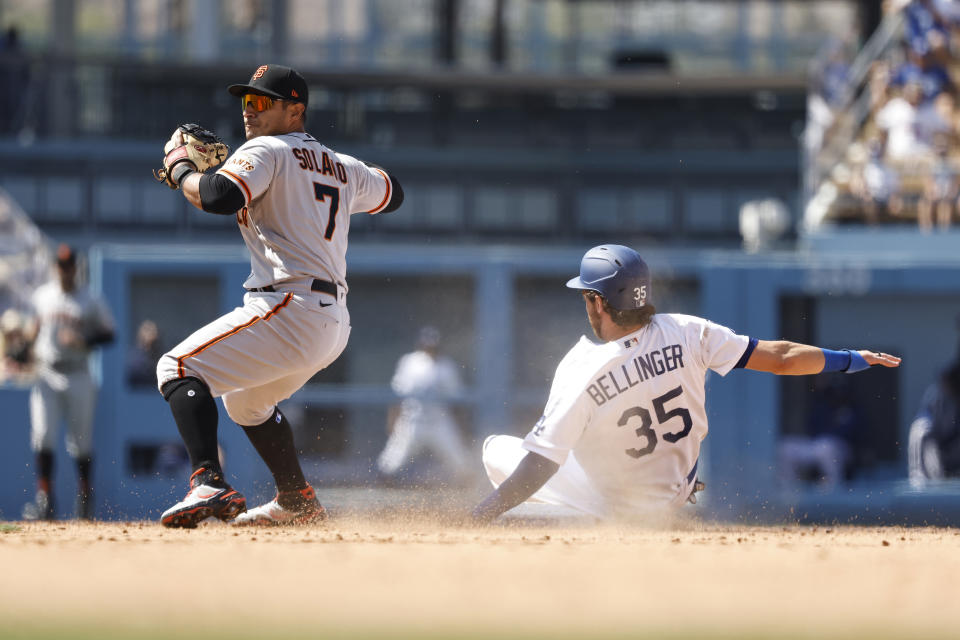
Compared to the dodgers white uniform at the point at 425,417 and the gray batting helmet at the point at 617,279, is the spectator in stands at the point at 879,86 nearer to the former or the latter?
the dodgers white uniform at the point at 425,417

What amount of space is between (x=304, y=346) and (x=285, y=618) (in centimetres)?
158

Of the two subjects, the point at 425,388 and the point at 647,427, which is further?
the point at 425,388

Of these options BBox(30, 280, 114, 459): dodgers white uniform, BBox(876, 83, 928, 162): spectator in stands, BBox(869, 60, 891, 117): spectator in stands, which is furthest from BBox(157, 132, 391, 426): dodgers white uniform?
BBox(869, 60, 891, 117): spectator in stands

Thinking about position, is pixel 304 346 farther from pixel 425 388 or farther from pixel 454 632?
pixel 425 388

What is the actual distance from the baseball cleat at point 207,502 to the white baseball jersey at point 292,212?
0.75 meters

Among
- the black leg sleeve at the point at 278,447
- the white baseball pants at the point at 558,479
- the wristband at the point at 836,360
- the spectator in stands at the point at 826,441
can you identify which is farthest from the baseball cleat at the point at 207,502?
the spectator in stands at the point at 826,441

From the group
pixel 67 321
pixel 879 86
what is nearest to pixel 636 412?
pixel 67 321

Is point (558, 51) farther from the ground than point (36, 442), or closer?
farther from the ground

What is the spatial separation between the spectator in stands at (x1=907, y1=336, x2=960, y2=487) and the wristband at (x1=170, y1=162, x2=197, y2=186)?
6.13 meters

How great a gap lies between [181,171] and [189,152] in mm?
100

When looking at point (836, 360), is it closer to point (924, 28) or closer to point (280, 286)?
point (280, 286)

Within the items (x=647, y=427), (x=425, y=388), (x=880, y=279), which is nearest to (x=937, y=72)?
(x=880, y=279)

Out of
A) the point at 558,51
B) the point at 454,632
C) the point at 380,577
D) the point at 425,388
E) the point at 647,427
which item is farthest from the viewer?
the point at 558,51

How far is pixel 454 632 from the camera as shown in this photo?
326 cm
